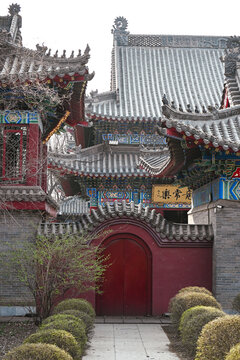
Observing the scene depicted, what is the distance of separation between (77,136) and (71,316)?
15938 millimetres

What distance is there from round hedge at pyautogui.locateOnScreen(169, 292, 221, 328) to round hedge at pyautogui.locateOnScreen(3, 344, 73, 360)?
4.18m

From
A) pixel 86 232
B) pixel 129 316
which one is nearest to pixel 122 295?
pixel 129 316

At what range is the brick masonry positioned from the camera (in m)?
11.7

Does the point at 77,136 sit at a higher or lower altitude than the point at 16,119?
higher

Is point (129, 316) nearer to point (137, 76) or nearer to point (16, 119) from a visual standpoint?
point (16, 119)

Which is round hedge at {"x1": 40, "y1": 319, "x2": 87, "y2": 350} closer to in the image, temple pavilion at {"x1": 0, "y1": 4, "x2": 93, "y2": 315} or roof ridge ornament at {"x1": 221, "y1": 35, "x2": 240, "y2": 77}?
temple pavilion at {"x1": 0, "y1": 4, "x2": 93, "y2": 315}

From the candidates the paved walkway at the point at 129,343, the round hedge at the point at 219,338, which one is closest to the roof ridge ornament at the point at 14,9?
the paved walkway at the point at 129,343

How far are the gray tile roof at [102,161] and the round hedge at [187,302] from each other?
10542 millimetres

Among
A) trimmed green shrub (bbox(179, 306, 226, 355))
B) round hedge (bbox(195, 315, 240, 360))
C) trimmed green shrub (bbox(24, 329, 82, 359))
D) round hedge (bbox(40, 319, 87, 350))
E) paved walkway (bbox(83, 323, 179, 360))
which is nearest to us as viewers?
round hedge (bbox(195, 315, 240, 360))

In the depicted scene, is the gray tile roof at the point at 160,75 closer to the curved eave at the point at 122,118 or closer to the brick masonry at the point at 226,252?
the curved eave at the point at 122,118

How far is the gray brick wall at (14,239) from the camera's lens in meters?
11.4

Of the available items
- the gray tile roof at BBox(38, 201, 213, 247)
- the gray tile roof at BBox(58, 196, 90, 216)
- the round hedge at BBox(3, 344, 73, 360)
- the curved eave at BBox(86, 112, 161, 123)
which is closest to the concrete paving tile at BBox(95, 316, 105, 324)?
the gray tile roof at BBox(38, 201, 213, 247)

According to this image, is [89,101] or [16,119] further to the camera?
[89,101]

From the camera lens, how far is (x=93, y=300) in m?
11.9
